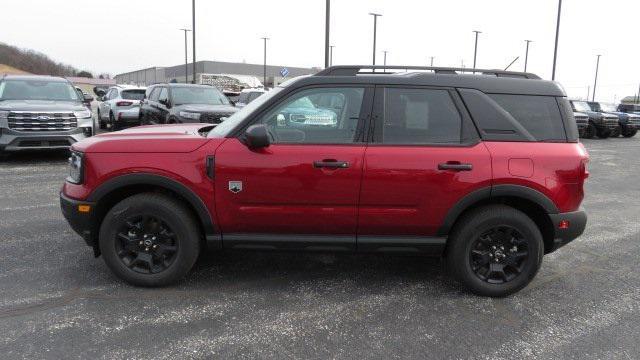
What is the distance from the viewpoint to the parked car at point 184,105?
11289mm

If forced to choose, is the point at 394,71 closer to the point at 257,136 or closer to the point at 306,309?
the point at 257,136

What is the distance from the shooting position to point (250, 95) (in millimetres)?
18953

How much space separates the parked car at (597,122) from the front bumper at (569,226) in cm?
2150

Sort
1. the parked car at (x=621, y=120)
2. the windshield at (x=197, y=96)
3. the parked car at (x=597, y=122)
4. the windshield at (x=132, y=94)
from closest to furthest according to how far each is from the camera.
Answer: the windshield at (x=197, y=96)
the windshield at (x=132, y=94)
the parked car at (x=597, y=122)
the parked car at (x=621, y=120)

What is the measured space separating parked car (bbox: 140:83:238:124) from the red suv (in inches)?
287

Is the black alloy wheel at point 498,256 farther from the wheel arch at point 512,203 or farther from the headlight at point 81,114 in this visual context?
the headlight at point 81,114

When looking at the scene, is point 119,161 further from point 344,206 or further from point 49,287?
point 344,206

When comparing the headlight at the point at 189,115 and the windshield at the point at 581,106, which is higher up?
the windshield at the point at 581,106

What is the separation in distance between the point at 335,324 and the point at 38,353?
188 centimetres

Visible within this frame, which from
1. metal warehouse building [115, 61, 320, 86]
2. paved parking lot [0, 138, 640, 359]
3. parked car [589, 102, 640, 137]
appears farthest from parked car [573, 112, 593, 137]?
metal warehouse building [115, 61, 320, 86]

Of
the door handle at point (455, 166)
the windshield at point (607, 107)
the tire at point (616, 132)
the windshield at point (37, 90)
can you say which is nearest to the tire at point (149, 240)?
the door handle at point (455, 166)

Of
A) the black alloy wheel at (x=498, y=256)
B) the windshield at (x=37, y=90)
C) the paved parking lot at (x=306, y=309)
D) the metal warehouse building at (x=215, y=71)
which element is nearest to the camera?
the paved parking lot at (x=306, y=309)

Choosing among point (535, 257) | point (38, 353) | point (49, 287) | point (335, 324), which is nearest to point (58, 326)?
point (38, 353)

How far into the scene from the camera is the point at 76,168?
160 inches
